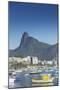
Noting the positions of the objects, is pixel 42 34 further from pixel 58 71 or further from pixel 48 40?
pixel 58 71

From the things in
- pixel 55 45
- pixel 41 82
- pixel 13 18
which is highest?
pixel 13 18

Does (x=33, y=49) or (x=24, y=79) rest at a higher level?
(x=33, y=49)

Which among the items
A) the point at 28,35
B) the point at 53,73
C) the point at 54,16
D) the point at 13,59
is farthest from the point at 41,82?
the point at 54,16

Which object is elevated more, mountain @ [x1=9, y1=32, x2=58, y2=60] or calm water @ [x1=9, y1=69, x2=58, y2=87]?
mountain @ [x1=9, y1=32, x2=58, y2=60]

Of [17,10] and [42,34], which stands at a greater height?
[17,10]

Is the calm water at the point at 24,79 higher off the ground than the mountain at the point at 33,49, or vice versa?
the mountain at the point at 33,49

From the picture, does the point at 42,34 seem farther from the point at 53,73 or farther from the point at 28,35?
the point at 53,73
